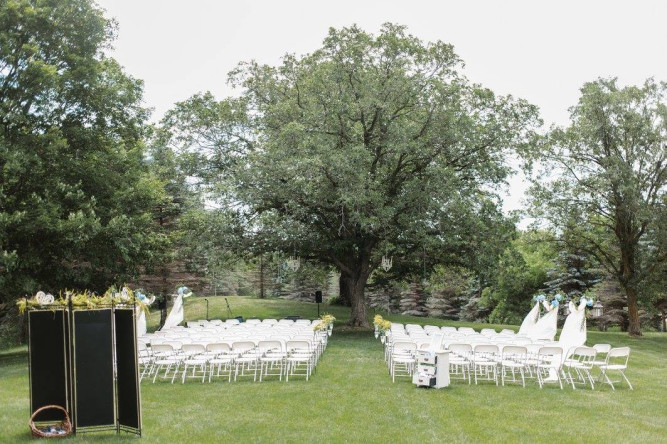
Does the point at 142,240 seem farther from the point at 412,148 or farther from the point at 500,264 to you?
the point at 500,264

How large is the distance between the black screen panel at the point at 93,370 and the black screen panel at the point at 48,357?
0.27 meters

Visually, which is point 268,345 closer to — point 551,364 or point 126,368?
point 126,368

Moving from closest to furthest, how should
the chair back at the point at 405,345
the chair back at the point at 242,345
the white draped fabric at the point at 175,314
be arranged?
the chair back at the point at 242,345 < the chair back at the point at 405,345 < the white draped fabric at the point at 175,314

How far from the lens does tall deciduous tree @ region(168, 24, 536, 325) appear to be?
21078 mm

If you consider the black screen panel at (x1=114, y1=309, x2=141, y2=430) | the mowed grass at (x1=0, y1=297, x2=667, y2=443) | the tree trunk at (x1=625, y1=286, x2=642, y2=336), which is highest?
the black screen panel at (x1=114, y1=309, x2=141, y2=430)

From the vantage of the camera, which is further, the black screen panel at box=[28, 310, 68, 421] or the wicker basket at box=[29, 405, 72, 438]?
the black screen panel at box=[28, 310, 68, 421]

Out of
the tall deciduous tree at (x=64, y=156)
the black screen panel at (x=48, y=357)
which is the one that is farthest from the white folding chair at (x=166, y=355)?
the tall deciduous tree at (x=64, y=156)

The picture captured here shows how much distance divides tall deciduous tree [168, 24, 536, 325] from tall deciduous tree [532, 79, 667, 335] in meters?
4.17

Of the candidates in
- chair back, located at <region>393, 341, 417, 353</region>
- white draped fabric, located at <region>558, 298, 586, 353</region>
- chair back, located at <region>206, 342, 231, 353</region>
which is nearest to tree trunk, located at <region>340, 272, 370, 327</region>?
white draped fabric, located at <region>558, 298, 586, 353</region>

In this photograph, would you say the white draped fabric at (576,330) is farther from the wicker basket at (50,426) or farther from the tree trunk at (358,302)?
the tree trunk at (358,302)

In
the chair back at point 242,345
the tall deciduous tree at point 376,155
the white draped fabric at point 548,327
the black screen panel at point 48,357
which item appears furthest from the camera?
the tall deciduous tree at point 376,155

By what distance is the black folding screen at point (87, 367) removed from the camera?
22.7ft

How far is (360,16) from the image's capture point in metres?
22.4

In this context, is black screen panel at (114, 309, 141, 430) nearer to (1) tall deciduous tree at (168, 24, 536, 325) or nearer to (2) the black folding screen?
(2) the black folding screen
